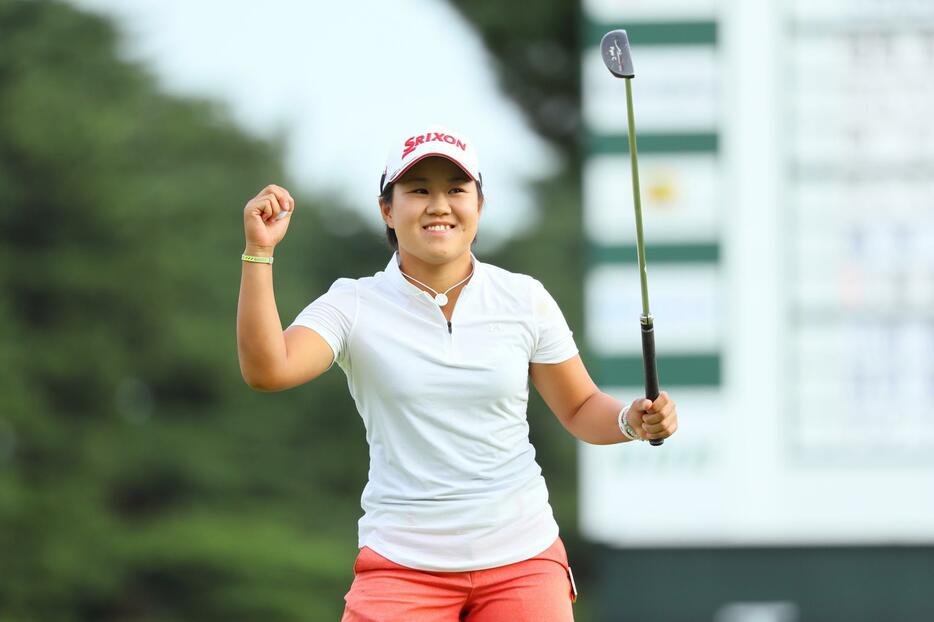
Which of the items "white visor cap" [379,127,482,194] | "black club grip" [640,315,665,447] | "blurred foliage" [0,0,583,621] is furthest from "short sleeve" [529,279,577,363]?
"blurred foliage" [0,0,583,621]

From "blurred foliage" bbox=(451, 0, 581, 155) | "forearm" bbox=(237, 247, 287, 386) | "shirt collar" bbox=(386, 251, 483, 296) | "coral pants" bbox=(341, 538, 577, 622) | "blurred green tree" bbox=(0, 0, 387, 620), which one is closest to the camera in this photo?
"forearm" bbox=(237, 247, 287, 386)

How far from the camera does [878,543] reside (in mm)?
8422

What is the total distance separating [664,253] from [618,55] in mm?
5420

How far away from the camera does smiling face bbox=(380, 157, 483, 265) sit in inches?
116

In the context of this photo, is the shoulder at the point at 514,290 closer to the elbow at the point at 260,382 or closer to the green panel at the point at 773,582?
the elbow at the point at 260,382

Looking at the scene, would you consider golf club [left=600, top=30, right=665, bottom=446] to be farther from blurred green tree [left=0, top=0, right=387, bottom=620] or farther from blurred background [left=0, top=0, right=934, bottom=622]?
blurred green tree [left=0, top=0, right=387, bottom=620]

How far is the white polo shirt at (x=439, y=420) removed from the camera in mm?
2906

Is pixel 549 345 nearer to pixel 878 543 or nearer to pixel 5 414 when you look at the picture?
pixel 878 543

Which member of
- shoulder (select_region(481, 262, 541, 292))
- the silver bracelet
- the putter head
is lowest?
the silver bracelet

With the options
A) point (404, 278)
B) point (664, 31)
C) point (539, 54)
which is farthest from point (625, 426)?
point (539, 54)

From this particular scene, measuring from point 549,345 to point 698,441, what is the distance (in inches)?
212

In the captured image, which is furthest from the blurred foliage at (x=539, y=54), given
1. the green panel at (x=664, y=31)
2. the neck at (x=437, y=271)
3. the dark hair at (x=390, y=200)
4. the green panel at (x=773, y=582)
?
the neck at (x=437, y=271)

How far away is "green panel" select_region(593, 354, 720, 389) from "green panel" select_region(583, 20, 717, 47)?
4.23ft

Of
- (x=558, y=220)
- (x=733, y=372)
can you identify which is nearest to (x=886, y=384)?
(x=733, y=372)
